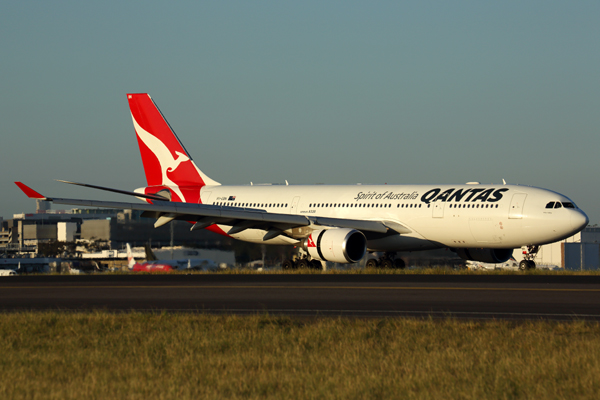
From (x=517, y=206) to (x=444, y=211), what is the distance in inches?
118

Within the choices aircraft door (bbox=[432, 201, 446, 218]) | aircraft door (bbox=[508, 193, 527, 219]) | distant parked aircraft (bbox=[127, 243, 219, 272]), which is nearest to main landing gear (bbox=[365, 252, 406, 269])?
aircraft door (bbox=[432, 201, 446, 218])

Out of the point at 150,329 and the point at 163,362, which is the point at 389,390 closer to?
the point at 163,362

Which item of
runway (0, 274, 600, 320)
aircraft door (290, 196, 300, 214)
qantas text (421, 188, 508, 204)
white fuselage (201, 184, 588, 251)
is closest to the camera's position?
runway (0, 274, 600, 320)

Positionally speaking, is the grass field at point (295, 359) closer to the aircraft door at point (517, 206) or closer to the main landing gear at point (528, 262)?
the aircraft door at point (517, 206)

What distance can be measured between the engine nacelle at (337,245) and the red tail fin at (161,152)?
441 inches

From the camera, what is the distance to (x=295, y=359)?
9461mm

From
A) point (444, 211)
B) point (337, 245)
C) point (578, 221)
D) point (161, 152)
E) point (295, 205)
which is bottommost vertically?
point (337, 245)

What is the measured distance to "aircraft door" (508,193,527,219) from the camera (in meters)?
28.8

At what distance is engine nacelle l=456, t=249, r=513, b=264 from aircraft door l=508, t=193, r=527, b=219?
4133mm

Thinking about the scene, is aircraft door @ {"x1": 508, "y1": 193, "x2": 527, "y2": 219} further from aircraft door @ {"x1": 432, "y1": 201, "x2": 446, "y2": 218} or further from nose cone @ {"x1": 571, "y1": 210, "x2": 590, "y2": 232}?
aircraft door @ {"x1": 432, "y1": 201, "x2": 446, "y2": 218}

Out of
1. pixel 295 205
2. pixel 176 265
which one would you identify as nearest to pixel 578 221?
pixel 295 205

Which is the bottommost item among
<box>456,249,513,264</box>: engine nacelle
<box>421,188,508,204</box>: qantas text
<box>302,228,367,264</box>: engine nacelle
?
<box>456,249,513,264</box>: engine nacelle

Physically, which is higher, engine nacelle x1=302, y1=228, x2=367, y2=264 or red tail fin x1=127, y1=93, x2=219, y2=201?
red tail fin x1=127, y1=93, x2=219, y2=201

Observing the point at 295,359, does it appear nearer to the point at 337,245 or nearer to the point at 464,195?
the point at 337,245
